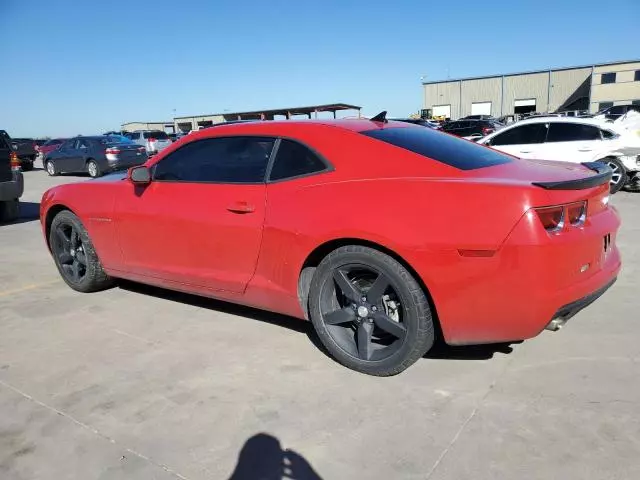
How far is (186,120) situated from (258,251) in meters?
56.7

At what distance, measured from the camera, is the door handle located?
3275 mm

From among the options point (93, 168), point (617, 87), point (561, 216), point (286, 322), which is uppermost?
point (617, 87)

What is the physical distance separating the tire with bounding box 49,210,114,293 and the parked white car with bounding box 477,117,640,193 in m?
7.65

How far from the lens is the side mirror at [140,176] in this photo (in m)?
3.86

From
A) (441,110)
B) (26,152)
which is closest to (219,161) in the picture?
(26,152)

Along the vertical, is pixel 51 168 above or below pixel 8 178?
below

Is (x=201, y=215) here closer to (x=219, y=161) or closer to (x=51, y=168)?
(x=219, y=161)

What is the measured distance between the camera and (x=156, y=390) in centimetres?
292

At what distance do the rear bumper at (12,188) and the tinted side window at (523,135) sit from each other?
887 centimetres

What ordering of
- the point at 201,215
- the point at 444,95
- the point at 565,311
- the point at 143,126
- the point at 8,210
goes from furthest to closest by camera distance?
the point at 143,126, the point at 444,95, the point at 8,210, the point at 201,215, the point at 565,311

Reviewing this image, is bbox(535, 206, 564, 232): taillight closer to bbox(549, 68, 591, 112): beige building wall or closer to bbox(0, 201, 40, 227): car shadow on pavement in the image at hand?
bbox(0, 201, 40, 227): car shadow on pavement

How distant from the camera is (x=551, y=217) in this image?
2.49 metres

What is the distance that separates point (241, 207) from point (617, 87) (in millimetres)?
61012

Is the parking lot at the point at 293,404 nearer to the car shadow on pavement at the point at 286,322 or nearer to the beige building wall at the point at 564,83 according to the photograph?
the car shadow on pavement at the point at 286,322
